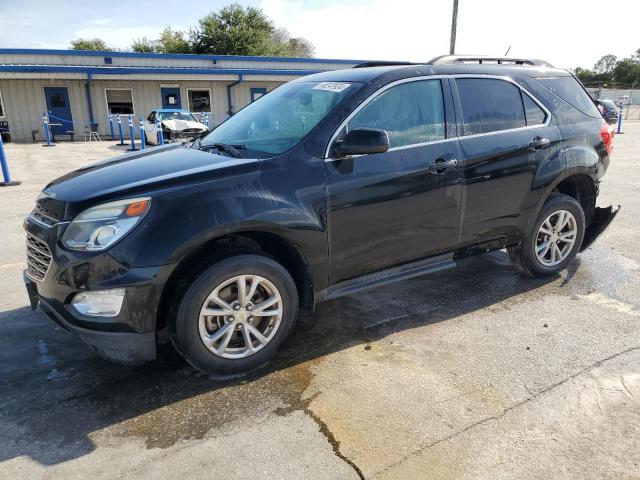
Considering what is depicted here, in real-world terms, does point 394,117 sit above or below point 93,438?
above

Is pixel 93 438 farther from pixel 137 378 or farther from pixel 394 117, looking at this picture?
pixel 394 117

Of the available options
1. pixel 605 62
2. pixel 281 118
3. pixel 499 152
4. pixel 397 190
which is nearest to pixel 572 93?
pixel 499 152

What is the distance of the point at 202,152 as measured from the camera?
3.59 meters

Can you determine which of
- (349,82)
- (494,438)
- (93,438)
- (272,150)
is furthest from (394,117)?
(93,438)

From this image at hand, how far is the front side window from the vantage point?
26.7 meters

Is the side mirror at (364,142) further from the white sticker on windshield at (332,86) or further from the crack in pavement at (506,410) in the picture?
the crack in pavement at (506,410)

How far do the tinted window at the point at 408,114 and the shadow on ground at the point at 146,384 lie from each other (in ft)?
4.69

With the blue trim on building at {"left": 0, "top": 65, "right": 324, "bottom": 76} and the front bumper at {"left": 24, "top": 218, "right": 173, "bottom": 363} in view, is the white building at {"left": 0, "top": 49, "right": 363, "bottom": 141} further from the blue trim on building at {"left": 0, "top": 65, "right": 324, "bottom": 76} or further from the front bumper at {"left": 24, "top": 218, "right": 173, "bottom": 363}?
the front bumper at {"left": 24, "top": 218, "right": 173, "bottom": 363}

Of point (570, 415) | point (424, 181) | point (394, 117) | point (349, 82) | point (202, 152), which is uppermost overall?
point (349, 82)

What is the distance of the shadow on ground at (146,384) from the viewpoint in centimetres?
269

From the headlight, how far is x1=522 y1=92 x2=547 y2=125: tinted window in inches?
128

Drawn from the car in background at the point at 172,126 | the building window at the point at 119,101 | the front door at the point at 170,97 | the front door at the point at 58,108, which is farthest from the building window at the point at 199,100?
the car in background at the point at 172,126

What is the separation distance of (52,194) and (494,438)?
294cm

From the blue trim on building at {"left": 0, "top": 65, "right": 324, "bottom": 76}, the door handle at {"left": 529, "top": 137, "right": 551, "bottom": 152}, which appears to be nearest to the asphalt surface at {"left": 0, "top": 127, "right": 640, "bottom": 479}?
the door handle at {"left": 529, "top": 137, "right": 551, "bottom": 152}
